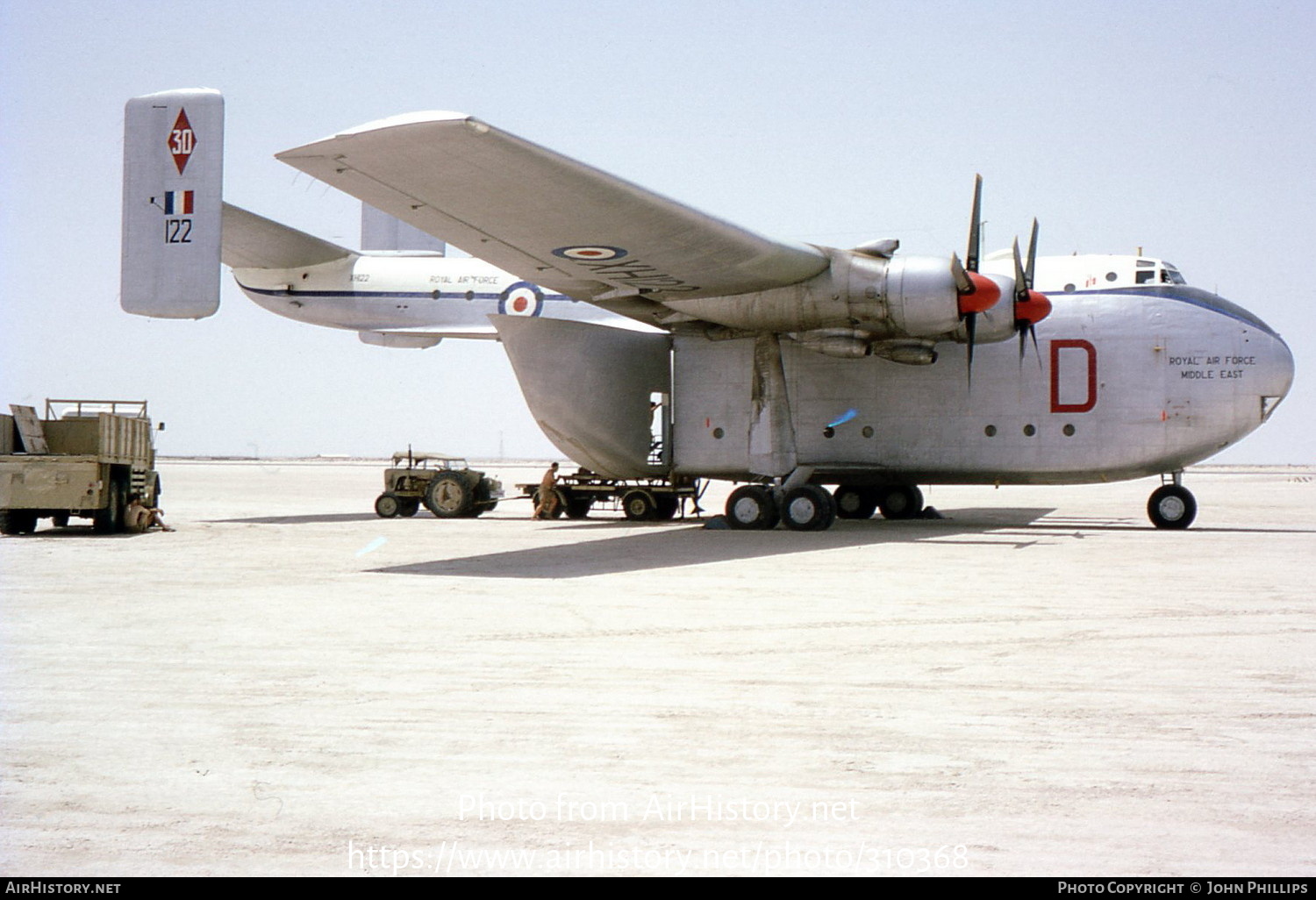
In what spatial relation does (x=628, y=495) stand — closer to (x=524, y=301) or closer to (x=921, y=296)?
(x=524, y=301)

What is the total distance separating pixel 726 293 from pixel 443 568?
7.51 m

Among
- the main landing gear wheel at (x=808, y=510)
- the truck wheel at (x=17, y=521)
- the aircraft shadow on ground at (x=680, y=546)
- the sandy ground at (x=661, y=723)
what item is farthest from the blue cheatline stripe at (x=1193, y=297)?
the truck wheel at (x=17, y=521)

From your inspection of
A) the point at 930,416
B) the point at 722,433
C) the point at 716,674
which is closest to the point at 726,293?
the point at 722,433

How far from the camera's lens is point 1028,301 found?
Answer: 17.0m

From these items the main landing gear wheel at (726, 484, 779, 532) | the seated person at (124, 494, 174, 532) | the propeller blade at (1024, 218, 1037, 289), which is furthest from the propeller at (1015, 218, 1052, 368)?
the seated person at (124, 494, 174, 532)

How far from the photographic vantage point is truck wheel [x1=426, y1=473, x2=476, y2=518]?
2367cm

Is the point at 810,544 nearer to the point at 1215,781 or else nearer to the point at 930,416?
the point at 930,416

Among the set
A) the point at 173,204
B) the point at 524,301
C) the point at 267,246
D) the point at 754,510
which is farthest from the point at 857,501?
the point at 267,246

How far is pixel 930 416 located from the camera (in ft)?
60.9

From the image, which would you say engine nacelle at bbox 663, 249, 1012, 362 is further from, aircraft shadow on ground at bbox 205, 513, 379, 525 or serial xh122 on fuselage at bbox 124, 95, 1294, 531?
aircraft shadow on ground at bbox 205, 513, 379, 525

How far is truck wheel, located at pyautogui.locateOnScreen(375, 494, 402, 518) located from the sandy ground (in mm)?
12196

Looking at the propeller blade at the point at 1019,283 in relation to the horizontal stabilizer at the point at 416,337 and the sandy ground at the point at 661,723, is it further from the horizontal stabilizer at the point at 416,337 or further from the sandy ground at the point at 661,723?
the horizontal stabilizer at the point at 416,337

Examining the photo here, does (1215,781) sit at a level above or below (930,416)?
below

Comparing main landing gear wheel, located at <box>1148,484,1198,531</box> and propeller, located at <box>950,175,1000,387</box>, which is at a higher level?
propeller, located at <box>950,175,1000,387</box>
